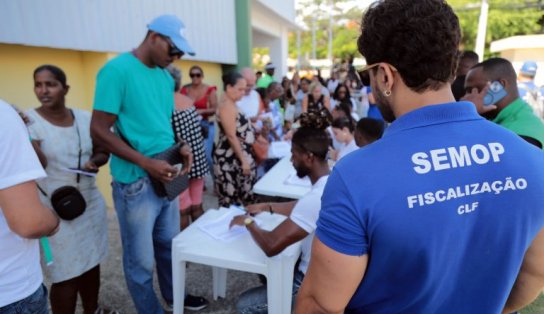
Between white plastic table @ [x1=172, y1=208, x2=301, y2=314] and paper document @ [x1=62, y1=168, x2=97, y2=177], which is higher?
paper document @ [x1=62, y1=168, x2=97, y2=177]

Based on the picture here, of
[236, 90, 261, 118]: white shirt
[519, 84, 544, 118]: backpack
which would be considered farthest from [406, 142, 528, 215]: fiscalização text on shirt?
[519, 84, 544, 118]: backpack

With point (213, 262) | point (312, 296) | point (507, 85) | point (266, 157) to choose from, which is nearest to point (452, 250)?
point (312, 296)

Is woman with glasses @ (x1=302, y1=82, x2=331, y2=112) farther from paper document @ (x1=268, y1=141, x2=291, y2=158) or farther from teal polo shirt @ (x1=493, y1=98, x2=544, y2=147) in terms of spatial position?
teal polo shirt @ (x1=493, y1=98, x2=544, y2=147)

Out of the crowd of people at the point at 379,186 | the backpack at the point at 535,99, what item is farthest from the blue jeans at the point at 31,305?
the backpack at the point at 535,99

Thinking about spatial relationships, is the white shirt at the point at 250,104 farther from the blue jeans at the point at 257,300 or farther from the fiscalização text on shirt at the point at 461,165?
the fiscalização text on shirt at the point at 461,165

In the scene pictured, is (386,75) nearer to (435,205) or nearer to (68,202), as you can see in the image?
(435,205)

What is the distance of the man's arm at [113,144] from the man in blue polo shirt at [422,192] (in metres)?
1.35

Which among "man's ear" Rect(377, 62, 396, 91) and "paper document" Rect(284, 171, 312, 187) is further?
"paper document" Rect(284, 171, 312, 187)

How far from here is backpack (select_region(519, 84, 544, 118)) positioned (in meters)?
5.99

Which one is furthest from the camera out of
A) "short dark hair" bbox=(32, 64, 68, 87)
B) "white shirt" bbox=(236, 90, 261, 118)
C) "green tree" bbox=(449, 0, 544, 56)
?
"green tree" bbox=(449, 0, 544, 56)

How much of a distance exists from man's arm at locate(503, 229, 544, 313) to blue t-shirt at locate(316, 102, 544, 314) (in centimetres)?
11

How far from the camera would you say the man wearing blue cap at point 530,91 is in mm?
5999

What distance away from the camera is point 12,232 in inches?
46.9

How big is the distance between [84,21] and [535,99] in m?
7.01
